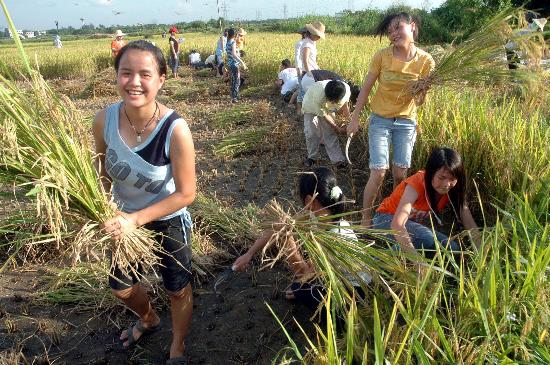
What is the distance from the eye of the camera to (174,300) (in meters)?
1.92

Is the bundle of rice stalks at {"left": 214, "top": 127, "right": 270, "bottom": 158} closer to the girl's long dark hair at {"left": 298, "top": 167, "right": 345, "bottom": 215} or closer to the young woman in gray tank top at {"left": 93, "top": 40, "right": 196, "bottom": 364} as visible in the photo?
the girl's long dark hair at {"left": 298, "top": 167, "right": 345, "bottom": 215}

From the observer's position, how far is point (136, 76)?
1.58 metres

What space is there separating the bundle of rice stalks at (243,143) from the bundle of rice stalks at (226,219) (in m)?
1.55

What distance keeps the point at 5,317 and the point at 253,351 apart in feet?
4.52

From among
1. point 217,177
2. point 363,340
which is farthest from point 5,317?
point 217,177

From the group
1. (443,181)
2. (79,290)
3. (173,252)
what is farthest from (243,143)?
(173,252)

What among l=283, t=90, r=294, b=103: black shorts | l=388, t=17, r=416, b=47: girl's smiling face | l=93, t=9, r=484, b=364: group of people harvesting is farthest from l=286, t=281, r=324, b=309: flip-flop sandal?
l=283, t=90, r=294, b=103: black shorts

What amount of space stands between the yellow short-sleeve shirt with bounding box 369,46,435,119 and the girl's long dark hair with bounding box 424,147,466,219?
0.62 m

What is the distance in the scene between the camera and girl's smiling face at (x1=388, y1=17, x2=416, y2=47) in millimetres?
2729

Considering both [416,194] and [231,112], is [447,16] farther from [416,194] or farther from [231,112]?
[416,194]

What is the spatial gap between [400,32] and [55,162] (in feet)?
7.05

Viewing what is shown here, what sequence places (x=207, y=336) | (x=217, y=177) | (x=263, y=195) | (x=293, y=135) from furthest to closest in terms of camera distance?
(x=293, y=135), (x=217, y=177), (x=263, y=195), (x=207, y=336)

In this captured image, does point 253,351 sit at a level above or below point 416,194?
below

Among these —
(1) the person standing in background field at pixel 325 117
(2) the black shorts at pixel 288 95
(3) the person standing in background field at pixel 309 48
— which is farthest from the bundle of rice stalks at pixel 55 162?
(2) the black shorts at pixel 288 95
